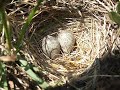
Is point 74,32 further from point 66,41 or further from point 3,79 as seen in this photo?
point 3,79

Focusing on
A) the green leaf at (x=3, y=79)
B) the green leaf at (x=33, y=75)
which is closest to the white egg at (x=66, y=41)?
the green leaf at (x=33, y=75)

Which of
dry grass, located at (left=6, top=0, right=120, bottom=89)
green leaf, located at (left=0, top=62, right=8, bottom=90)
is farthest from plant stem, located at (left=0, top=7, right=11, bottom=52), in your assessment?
dry grass, located at (left=6, top=0, right=120, bottom=89)

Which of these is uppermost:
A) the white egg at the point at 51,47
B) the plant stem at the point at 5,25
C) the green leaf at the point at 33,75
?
the plant stem at the point at 5,25

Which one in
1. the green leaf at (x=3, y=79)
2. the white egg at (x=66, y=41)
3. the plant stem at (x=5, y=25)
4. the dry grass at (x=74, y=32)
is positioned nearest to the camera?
the plant stem at (x=5, y=25)

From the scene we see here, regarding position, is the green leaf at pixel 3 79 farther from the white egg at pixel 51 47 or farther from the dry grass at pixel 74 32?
the white egg at pixel 51 47

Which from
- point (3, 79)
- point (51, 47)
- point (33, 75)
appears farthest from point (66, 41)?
point (3, 79)

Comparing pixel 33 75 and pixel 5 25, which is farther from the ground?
pixel 5 25

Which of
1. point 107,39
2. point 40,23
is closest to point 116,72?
point 107,39

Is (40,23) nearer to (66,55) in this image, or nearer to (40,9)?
(40,9)

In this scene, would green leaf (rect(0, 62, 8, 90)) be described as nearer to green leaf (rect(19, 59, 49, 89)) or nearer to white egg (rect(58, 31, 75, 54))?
green leaf (rect(19, 59, 49, 89))
